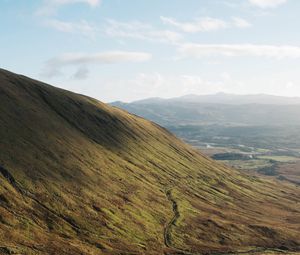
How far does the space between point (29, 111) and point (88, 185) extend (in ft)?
189

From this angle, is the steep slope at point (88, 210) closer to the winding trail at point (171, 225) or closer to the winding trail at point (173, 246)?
the winding trail at point (171, 225)

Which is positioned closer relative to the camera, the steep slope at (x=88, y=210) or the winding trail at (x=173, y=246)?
the steep slope at (x=88, y=210)

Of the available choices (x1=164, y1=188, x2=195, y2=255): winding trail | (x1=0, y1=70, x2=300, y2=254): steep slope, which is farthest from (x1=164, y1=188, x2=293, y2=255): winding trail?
(x1=0, y1=70, x2=300, y2=254): steep slope

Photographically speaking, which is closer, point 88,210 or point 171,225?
point 88,210

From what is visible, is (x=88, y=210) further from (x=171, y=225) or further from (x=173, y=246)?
(x=171, y=225)

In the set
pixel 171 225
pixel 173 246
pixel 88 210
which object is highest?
pixel 88 210

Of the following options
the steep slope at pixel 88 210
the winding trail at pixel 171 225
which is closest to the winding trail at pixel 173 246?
the winding trail at pixel 171 225

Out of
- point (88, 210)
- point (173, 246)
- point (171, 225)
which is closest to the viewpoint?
A: point (173, 246)

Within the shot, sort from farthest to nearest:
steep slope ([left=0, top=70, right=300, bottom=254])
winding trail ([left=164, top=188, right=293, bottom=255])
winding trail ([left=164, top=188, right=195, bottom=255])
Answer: winding trail ([left=164, top=188, right=195, bottom=255]) → winding trail ([left=164, top=188, right=293, bottom=255]) → steep slope ([left=0, top=70, right=300, bottom=254])

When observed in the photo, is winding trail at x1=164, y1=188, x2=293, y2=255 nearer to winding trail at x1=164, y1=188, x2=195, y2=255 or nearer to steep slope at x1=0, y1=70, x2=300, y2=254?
winding trail at x1=164, y1=188, x2=195, y2=255

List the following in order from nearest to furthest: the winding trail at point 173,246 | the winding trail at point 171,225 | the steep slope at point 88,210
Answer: the steep slope at point 88,210 < the winding trail at point 173,246 < the winding trail at point 171,225

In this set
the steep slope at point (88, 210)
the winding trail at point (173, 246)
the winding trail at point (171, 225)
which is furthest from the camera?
the winding trail at point (171, 225)

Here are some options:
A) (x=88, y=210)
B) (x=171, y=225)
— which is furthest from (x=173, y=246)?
(x=88, y=210)

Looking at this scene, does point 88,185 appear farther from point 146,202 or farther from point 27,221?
point 27,221
